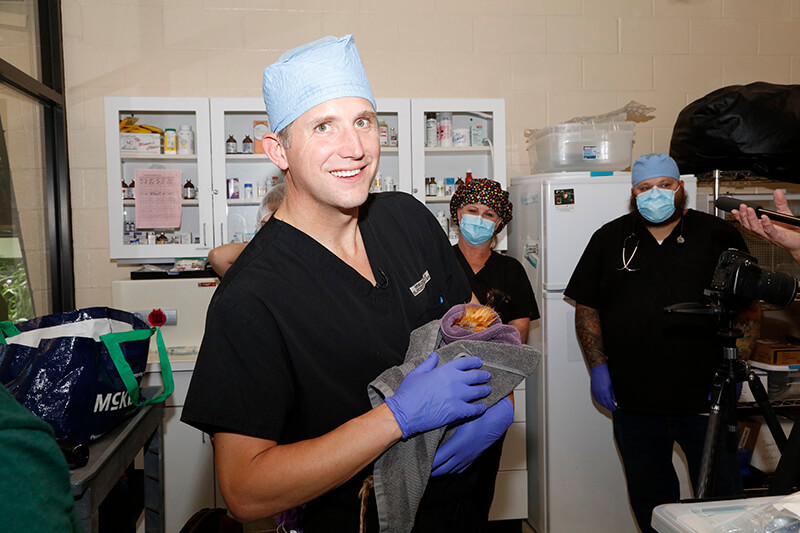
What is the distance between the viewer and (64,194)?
10.5 feet

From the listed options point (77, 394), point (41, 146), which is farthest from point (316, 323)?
point (41, 146)

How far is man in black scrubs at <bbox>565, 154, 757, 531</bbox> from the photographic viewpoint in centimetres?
236

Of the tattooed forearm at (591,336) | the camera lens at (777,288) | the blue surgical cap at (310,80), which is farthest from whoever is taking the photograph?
the tattooed forearm at (591,336)

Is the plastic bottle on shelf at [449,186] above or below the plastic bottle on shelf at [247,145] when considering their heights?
below

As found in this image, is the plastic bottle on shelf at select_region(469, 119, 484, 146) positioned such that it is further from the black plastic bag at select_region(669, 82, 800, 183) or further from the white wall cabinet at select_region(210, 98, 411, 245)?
the black plastic bag at select_region(669, 82, 800, 183)

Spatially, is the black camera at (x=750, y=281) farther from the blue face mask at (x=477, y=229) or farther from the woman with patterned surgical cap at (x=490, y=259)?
the blue face mask at (x=477, y=229)

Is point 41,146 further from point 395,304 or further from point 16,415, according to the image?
point 16,415

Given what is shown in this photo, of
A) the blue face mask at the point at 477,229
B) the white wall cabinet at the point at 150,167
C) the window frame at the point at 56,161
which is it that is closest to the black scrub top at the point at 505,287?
the blue face mask at the point at 477,229

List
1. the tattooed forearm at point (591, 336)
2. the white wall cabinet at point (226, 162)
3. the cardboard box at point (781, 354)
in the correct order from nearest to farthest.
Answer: the tattooed forearm at point (591, 336) → the cardboard box at point (781, 354) → the white wall cabinet at point (226, 162)

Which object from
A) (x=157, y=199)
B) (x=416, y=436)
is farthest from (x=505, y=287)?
(x=157, y=199)

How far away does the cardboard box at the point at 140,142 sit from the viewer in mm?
3059

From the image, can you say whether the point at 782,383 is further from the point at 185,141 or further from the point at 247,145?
the point at 185,141

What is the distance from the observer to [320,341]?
112cm

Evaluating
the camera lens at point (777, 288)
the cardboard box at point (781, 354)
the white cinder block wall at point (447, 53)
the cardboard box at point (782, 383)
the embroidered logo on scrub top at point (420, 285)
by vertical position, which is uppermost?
the white cinder block wall at point (447, 53)
